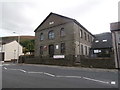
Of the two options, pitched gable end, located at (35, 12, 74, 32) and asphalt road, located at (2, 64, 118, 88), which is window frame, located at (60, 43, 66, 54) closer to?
pitched gable end, located at (35, 12, 74, 32)

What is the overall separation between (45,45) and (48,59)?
6.68 metres

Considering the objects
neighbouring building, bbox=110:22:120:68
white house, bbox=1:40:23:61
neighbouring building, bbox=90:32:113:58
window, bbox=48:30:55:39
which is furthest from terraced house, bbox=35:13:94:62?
white house, bbox=1:40:23:61

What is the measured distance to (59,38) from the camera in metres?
30.4

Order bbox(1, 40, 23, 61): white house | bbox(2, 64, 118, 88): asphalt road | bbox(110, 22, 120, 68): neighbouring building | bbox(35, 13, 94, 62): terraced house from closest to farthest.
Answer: bbox(2, 64, 118, 88): asphalt road < bbox(110, 22, 120, 68): neighbouring building < bbox(35, 13, 94, 62): terraced house < bbox(1, 40, 23, 61): white house

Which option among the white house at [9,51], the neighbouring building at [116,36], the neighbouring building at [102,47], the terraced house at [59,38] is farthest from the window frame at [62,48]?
the white house at [9,51]

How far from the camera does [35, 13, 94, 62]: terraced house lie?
28.2m

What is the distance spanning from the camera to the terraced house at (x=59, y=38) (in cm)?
2817

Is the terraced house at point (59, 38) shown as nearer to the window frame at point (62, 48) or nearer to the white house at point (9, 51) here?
the window frame at point (62, 48)

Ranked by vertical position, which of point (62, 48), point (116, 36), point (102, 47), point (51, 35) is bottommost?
point (62, 48)

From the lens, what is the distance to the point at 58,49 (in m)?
30.1

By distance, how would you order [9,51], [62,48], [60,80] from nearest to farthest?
[60,80]
[62,48]
[9,51]

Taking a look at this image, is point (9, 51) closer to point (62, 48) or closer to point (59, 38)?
point (59, 38)

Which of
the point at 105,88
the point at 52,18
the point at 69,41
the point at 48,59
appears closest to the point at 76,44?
the point at 69,41

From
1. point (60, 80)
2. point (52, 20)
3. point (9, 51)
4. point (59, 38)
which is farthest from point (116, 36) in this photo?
point (9, 51)
